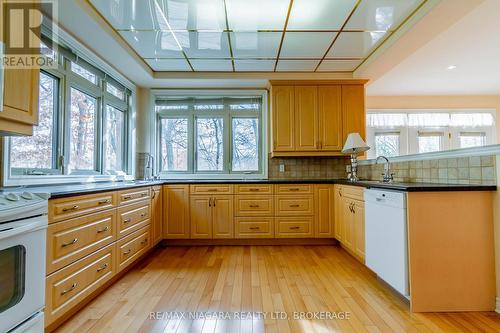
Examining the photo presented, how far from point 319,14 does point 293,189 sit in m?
2.08

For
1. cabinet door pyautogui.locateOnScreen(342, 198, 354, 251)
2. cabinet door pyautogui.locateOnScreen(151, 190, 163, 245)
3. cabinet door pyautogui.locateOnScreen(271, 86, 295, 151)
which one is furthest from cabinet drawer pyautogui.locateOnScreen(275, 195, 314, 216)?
cabinet door pyautogui.locateOnScreen(151, 190, 163, 245)

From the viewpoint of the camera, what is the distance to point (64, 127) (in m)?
2.47

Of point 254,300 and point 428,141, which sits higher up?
point 428,141

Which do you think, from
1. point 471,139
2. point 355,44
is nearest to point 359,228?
point 355,44

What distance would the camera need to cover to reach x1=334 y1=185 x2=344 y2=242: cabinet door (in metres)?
3.21

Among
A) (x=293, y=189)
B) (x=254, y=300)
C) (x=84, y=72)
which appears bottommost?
(x=254, y=300)

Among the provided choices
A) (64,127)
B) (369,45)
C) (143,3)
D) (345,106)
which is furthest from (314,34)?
(64,127)

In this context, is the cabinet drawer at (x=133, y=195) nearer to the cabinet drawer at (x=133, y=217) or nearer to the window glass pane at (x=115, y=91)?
the cabinet drawer at (x=133, y=217)

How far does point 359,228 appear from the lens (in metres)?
2.68

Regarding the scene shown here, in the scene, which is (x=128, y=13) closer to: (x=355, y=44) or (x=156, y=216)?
(x=156, y=216)

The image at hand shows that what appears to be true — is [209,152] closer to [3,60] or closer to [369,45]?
[369,45]

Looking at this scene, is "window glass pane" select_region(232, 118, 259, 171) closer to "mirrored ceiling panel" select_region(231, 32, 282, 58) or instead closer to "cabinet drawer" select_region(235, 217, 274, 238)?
"cabinet drawer" select_region(235, 217, 274, 238)

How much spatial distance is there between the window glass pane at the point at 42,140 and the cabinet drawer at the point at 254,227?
2201 mm

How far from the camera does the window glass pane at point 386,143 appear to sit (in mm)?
5500
